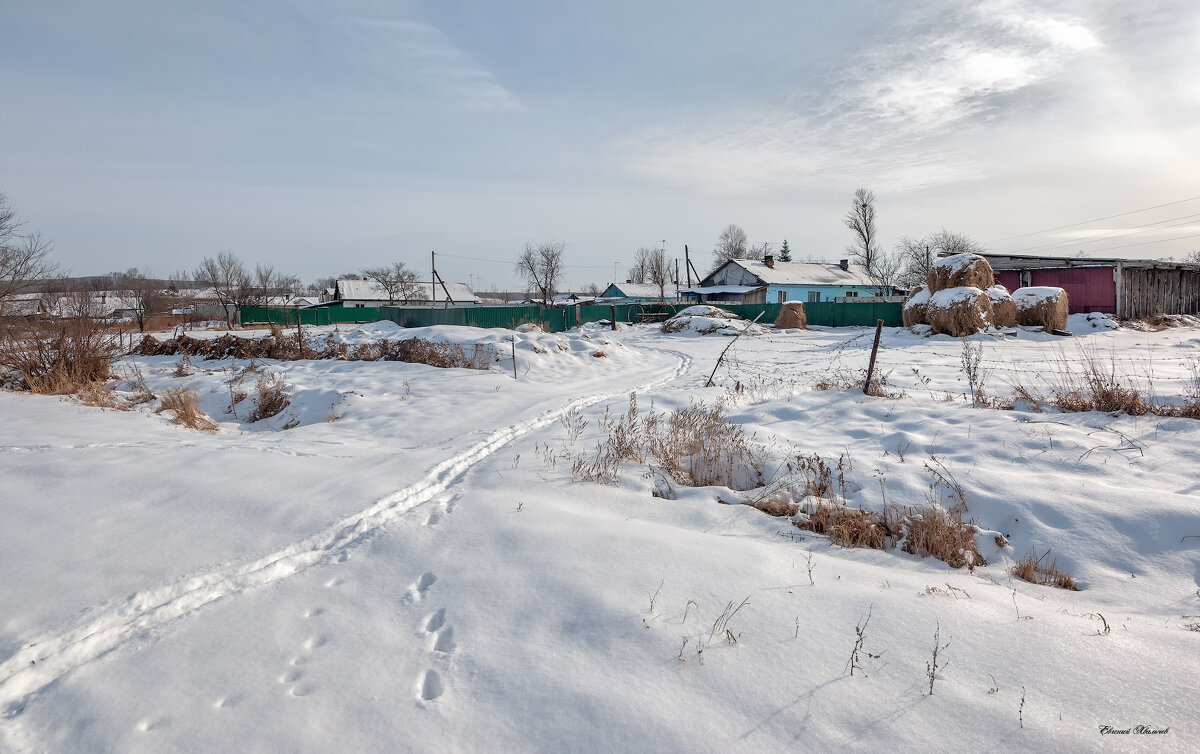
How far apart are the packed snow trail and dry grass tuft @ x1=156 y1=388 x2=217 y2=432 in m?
4.26

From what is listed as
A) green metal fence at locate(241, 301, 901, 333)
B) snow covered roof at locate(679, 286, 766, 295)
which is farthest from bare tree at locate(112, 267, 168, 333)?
snow covered roof at locate(679, 286, 766, 295)

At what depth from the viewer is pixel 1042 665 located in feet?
8.38

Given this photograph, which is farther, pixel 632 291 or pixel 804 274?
pixel 632 291

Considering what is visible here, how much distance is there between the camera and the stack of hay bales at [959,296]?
1939cm

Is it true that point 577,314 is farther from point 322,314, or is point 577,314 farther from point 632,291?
point 632,291

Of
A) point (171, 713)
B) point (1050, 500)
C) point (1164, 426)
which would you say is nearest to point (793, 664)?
point (171, 713)

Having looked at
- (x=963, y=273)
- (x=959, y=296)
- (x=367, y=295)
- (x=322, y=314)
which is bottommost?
(x=959, y=296)

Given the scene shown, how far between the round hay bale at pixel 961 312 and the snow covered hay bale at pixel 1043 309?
1.65 metres

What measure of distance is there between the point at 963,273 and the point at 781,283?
2588 cm

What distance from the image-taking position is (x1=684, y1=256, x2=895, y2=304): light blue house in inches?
1833

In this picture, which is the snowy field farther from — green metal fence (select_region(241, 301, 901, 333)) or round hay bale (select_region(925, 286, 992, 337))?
green metal fence (select_region(241, 301, 901, 333))

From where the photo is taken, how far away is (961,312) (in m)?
19.4

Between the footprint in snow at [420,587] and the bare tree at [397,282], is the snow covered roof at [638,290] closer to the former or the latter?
the bare tree at [397,282]

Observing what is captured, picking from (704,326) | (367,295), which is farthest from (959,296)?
(367,295)
